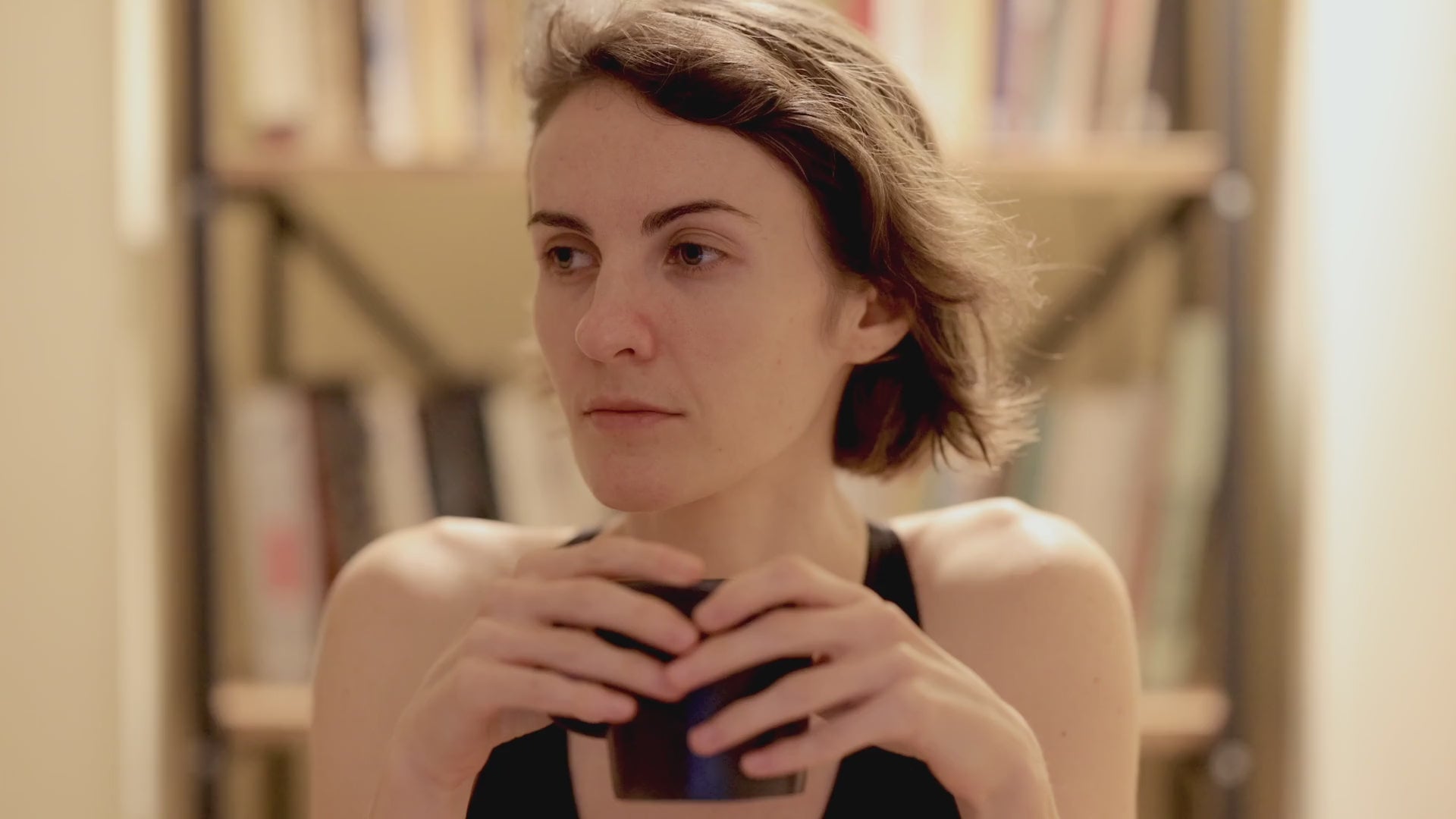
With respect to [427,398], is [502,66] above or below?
above

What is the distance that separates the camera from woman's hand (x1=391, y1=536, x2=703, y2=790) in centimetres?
60

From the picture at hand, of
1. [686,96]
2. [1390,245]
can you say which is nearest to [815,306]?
[686,96]

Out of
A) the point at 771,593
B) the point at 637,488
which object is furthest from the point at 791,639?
the point at 637,488

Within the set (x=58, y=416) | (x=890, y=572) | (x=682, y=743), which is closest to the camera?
(x=682, y=743)

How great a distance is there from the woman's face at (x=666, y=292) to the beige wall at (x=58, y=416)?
84 centimetres

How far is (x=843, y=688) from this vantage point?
2.05 ft

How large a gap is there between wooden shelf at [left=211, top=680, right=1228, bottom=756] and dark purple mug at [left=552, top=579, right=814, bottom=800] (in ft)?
3.26

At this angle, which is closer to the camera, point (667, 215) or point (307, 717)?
point (667, 215)

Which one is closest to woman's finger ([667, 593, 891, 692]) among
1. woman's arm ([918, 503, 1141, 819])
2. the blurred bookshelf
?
woman's arm ([918, 503, 1141, 819])

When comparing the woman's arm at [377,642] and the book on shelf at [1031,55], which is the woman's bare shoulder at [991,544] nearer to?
the woman's arm at [377,642]

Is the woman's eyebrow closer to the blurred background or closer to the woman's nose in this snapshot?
the woman's nose

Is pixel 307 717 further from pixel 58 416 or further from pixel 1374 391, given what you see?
pixel 1374 391

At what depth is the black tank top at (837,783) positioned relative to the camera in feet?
2.81

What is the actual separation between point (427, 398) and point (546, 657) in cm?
98
